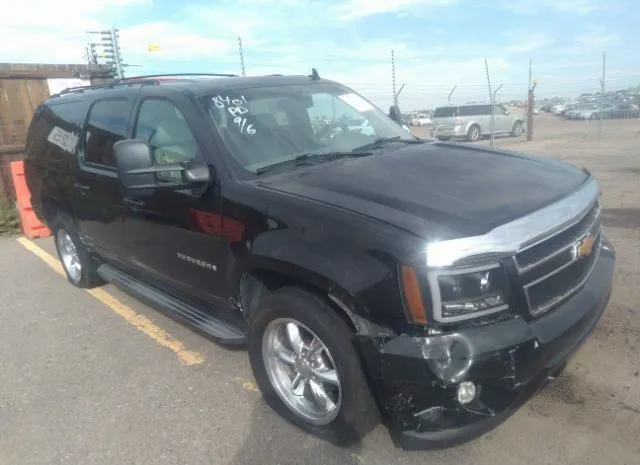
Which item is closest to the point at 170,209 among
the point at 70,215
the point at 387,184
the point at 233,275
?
the point at 233,275

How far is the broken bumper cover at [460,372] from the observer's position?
222cm

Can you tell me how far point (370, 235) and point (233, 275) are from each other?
1123mm

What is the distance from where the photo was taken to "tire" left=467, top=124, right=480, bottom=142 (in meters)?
22.4

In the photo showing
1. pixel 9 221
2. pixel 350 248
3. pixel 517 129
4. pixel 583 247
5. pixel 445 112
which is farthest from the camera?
pixel 517 129

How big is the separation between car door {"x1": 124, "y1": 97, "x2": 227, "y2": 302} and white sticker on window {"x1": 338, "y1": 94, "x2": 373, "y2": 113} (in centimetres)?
133

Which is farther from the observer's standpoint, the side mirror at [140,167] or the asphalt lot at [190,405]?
the side mirror at [140,167]

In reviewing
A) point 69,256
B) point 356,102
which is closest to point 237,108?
point 356,102

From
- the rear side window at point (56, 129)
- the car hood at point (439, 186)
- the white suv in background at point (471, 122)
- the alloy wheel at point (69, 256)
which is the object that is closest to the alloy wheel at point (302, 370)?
the car hood at point (439, 186)

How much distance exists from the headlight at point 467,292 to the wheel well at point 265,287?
0.47m

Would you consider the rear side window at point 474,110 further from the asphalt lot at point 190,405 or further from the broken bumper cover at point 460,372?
the broken bumper cover at point 460,372

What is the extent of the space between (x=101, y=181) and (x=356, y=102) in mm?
2176

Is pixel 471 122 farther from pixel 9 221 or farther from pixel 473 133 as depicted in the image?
pixel 9 221

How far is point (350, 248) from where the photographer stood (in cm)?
241

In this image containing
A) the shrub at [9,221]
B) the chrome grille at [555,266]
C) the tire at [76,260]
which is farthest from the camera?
the shrub at [9,221]
